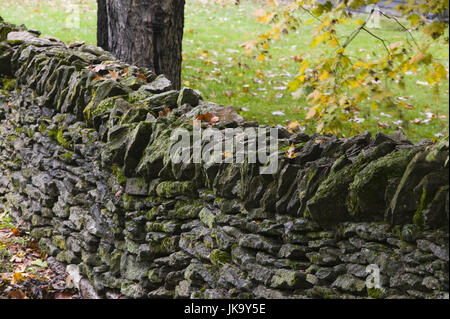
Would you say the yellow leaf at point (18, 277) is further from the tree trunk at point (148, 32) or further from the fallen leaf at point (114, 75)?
the tree trunk at point (148, 32)

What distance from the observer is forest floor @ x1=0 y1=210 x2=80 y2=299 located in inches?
188

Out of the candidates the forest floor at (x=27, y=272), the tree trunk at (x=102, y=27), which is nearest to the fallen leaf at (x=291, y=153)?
the forest floor at (x=27, y=272)

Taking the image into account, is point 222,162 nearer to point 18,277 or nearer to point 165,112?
point 165,112

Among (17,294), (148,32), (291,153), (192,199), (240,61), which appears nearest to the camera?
(291,153)

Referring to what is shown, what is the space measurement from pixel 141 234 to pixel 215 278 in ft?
3.18

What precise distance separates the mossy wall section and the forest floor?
0.16m

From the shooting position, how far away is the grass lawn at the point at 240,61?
8711 millimetres

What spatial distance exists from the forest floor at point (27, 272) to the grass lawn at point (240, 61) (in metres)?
2.95

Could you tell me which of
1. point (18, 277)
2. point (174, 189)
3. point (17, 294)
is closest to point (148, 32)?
point (174, 189)

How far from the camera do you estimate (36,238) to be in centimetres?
586

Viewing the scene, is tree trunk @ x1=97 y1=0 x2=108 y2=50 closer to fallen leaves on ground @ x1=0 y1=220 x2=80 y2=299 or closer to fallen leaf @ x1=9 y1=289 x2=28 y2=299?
fallen leaves on ground @ x1=0 y1=220 x2=80 y2=299

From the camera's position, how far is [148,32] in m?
6.41

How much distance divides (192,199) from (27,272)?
2.27 m

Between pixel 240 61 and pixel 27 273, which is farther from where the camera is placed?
pixel 240 61
